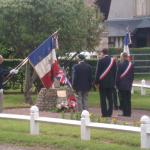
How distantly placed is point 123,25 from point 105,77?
135ft

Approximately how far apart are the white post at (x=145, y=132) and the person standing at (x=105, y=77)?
690cm

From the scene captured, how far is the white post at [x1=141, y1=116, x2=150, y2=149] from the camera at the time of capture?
12.4 metres

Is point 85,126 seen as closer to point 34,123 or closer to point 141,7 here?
point 34,123

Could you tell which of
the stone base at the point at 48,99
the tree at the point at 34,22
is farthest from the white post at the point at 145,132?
the tree at the point at 34,22

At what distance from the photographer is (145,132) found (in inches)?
493

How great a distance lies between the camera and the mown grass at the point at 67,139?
43.5 feet

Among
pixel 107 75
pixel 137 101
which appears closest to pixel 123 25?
pixel 137 101

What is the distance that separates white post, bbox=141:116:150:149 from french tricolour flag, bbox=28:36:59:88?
10.1 meters

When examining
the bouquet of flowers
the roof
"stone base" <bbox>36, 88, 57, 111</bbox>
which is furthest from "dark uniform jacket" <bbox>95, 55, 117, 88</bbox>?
the roof

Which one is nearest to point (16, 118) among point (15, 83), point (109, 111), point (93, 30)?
point (109, 111)

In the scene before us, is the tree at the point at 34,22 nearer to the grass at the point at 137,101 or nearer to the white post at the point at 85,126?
the grass at the point at 137,101

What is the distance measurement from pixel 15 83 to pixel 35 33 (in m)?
6.33

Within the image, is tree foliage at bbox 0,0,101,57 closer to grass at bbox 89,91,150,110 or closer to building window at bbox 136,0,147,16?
grass at bbox 89,91,150,110

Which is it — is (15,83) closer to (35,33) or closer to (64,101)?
(35,33)
